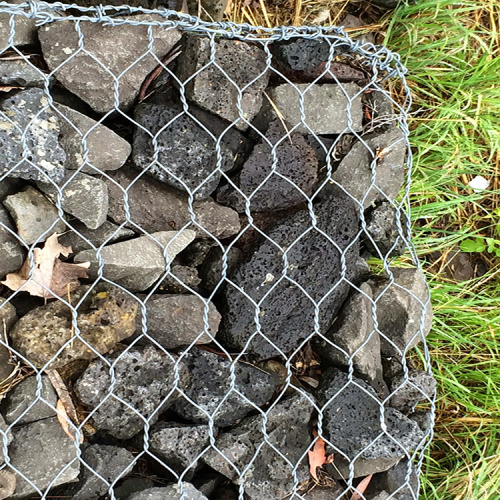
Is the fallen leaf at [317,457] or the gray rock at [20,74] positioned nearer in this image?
the gray rock at [20,74]

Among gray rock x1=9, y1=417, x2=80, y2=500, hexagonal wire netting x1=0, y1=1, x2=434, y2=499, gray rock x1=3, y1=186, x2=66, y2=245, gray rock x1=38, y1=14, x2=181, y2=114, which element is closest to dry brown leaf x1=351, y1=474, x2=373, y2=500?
hexagonal wire netting x1=0, y1=1, x2=434, y2=499

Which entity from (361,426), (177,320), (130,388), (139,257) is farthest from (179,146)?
(361,426)

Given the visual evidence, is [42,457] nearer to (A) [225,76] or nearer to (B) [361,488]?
(B) [361,488]

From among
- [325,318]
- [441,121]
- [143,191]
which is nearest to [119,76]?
[143,191]

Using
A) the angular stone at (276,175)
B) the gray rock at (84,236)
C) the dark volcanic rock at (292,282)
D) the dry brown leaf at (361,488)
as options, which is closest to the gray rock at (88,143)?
the gray rock at (84,236)

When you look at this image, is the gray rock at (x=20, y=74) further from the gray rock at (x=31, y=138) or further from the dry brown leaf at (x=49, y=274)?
the dry brown leaf at (x=49, y=274)

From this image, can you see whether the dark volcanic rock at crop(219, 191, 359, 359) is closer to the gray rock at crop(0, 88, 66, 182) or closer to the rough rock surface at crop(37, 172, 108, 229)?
the rough rock surface at crop(37, 172, 108, 229)
